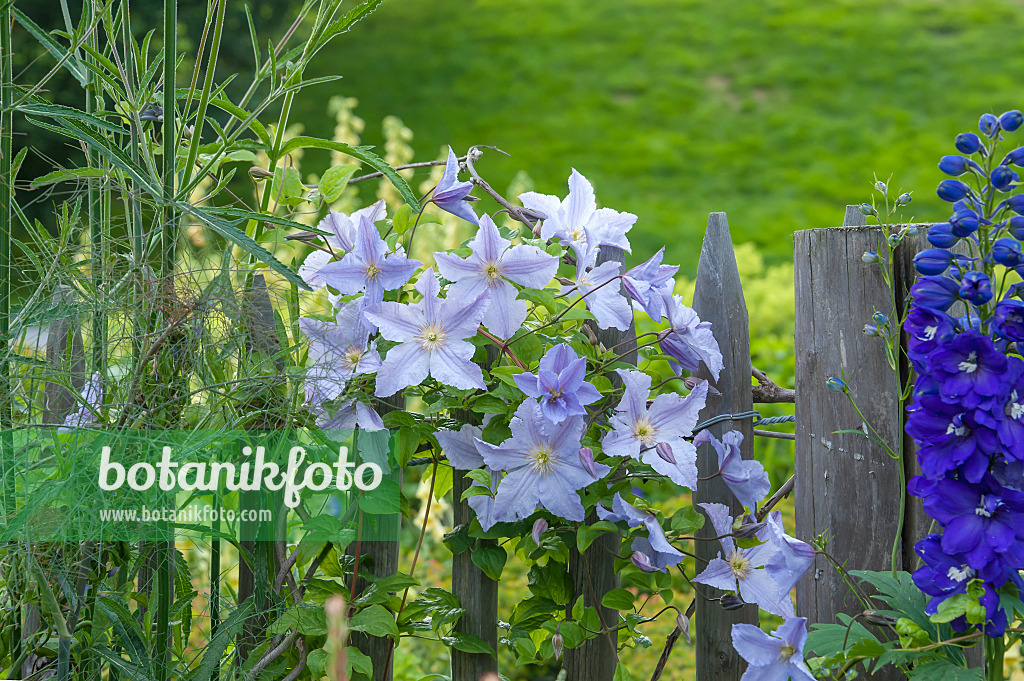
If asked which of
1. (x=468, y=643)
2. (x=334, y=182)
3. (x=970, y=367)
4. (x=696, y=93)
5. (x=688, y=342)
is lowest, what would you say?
(x=468, y=643)

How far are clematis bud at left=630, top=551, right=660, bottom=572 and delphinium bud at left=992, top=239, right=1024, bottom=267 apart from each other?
2.34ft

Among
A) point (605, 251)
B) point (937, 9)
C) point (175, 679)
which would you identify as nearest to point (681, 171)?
point (937, 9)

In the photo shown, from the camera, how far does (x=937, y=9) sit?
1243cm

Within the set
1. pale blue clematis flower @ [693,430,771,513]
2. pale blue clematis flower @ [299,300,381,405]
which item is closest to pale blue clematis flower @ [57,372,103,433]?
pale blue clematis flower @ [299,300,381,405]

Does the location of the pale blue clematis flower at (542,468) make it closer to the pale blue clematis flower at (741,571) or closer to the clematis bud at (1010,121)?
the pale blue clematis flower at (741,571)

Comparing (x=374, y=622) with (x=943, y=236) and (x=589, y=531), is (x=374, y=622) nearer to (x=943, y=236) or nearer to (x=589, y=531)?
(x=589, y=531)

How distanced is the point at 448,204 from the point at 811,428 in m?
0.78

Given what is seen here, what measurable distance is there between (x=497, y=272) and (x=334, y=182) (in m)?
0.41

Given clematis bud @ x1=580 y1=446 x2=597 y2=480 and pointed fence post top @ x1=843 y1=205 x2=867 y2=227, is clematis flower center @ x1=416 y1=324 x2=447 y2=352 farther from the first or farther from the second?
pointed fence post top @ x1=843 y1=205 x2=867 y2=227

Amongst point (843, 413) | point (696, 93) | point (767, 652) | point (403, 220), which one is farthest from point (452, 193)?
point (696, 93)

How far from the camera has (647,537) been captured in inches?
54.0

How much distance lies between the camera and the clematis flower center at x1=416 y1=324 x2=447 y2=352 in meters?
1.27

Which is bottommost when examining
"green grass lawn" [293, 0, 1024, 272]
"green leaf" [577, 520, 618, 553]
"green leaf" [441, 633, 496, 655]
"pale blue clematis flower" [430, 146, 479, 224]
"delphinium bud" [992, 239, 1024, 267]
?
"green leaf" [441, 633, 496, 655]

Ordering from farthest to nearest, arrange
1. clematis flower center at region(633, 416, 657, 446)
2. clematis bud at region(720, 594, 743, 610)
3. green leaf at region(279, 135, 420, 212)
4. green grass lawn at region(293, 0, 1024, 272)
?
green grass lawn at region(293, 0, 1024, 272) → clematis bud at region(720, 594, 743, 610) → clematis flower center at region(633, 416, 657, 446) → green leaf at region(279, 135, 420, 212)
